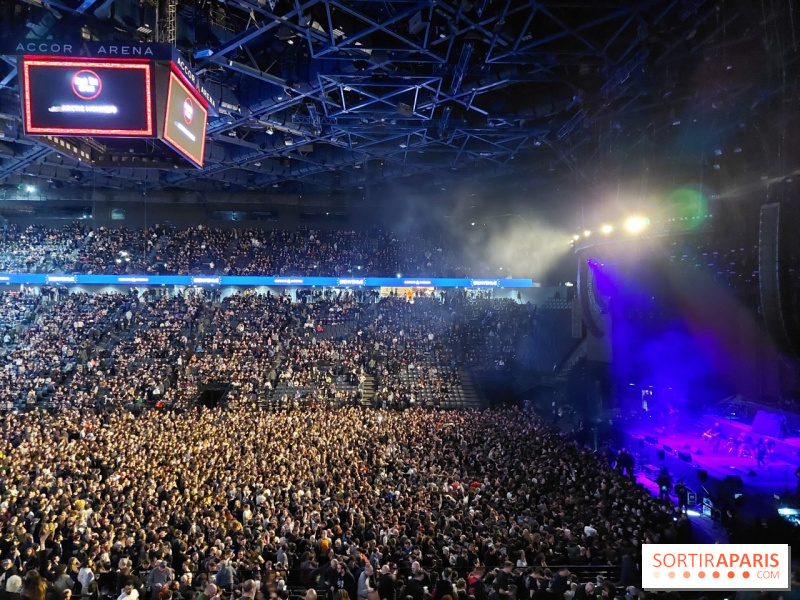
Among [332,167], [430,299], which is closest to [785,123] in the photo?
[332,167]

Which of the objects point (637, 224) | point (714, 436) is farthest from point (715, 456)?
point (637, 224)

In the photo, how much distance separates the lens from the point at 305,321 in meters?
28.9

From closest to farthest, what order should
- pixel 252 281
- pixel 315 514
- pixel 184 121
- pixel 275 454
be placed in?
1. pixel 315 514
2. pixel 184 121
3. pixel 275 454
4. pixel 252 281

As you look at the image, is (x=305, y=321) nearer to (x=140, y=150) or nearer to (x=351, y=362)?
(x=351, y=362)

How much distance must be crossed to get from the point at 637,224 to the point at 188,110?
447 inches

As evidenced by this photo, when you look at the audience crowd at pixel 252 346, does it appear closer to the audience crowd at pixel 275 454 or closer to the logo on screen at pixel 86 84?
the audience crowd at pixel 275 454

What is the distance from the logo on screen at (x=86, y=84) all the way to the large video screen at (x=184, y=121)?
1.22m

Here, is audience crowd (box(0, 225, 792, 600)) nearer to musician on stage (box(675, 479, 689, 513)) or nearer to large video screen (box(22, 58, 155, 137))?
musician on stage (box(675, 479, 689, 513))

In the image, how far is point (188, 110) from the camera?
11.1 metres

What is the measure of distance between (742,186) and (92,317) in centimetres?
2843

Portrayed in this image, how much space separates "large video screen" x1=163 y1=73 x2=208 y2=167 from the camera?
10.1m

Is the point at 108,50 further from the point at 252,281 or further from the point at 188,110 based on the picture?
the point at 252,281

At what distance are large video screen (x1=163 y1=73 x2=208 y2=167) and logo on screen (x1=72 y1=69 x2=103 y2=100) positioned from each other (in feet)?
3.99

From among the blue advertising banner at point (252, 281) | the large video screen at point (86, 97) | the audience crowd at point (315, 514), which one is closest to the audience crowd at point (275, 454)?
the audience crowd at point (315, 514)
